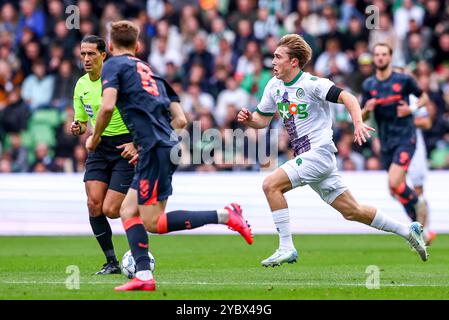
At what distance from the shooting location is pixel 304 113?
11383 mm

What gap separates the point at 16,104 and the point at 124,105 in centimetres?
1360

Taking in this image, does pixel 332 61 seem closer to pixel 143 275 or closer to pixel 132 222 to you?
pixel 132 222

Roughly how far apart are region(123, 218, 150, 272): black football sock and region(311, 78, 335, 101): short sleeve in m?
2.60

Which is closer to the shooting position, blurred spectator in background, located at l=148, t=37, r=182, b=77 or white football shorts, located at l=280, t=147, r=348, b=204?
white football shorts, located at l=280, t=147, r=348, b=204

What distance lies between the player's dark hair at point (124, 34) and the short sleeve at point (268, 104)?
2.55 m

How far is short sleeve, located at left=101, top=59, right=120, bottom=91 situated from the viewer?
368 inches

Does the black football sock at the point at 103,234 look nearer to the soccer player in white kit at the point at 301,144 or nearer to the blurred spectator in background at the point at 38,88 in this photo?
the soccer player in white kit at the point at 301,144

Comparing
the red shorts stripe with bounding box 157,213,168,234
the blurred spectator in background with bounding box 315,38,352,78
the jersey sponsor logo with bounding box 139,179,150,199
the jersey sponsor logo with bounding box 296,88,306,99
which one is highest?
the blurred spectator in background with bounding box 315,38,352,78

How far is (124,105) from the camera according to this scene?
962cm

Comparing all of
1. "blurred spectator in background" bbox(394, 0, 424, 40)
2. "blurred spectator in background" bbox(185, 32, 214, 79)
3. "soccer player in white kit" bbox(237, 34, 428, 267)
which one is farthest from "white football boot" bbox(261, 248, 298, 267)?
"blurred spectator in background" bbox(394, 0, 424, 40)

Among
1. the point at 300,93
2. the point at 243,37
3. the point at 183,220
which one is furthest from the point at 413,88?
the point at 183,220

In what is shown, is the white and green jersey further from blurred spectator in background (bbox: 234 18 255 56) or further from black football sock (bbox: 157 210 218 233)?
blurred spectator in background (bbox: 234 18 255 56)
